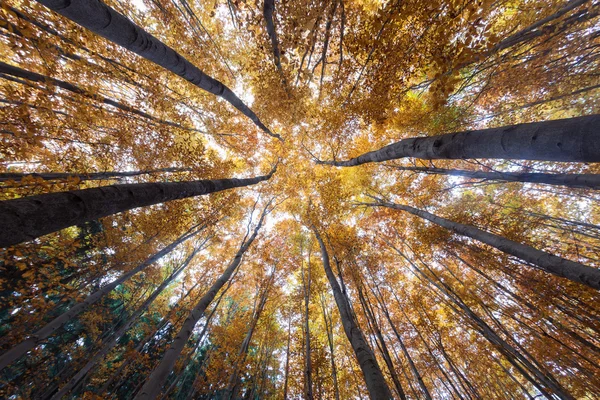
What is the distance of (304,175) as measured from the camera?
1120 cm

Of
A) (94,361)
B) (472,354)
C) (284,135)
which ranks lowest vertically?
(472,354)

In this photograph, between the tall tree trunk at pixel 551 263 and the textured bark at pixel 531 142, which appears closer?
the textured bark at pixel 531 142

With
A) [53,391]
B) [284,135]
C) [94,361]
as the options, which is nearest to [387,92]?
[284,135]

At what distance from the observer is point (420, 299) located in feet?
32.3

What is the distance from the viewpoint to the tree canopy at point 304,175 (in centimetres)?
327

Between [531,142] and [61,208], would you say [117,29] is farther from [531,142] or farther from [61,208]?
[531,142]

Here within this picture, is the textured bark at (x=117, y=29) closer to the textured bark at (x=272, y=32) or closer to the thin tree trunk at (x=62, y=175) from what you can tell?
the textured bark at (x=272, y=32)

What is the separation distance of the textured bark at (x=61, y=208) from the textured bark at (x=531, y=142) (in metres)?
3.62

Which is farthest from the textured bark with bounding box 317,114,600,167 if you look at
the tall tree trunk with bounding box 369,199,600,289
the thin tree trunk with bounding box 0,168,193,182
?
the thin tree trunk with bounding box 0,168,193,182

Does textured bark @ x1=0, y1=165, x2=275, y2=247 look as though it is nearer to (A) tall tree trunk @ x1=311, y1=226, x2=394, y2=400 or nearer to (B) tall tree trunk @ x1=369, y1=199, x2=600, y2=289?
(A) tall tree trunk @ x1=311, y1=226, x2=394, y2=400

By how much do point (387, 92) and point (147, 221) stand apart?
1040cm

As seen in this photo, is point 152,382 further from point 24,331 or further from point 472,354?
point 472,354

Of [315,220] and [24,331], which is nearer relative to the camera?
[24,331]

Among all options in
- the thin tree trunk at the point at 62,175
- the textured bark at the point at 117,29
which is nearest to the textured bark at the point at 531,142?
the textured bark at the point at 117,29
